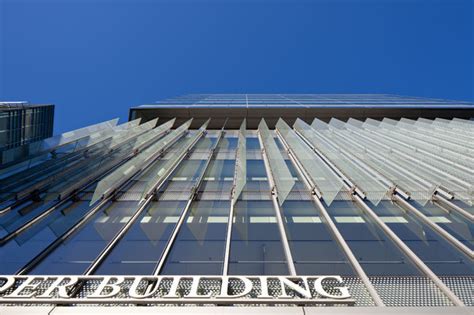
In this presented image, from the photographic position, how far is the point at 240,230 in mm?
8766

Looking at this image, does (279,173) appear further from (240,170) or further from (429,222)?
(429,222)

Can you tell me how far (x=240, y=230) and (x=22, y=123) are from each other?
99.0 feet

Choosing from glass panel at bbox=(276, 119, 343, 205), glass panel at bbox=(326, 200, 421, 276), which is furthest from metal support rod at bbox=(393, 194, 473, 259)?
glass panel at bbox=(276, 119, 343, 205)

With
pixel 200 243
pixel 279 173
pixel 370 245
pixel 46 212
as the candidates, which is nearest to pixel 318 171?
pixel 279 173

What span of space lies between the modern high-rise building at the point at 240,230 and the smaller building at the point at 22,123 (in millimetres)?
13956

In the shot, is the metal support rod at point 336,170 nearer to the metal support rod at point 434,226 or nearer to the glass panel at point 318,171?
the glass panel at point 318,171

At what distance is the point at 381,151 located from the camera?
1616cm

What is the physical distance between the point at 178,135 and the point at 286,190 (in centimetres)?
1274

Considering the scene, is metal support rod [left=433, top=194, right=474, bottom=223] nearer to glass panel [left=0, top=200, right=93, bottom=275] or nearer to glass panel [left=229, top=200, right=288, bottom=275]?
glass panel [left=229, top=200, right=288, bottom=275]

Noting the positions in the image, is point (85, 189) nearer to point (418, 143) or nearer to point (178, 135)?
point (178, 135)

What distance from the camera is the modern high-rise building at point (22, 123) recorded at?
91.0 ft

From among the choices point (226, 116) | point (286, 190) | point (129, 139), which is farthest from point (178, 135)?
point (286, 190)

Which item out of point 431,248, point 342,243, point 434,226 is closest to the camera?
point 431,248

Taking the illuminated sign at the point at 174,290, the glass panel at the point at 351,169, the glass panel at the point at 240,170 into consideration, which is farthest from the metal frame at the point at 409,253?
the glass panel at the point at 240,170
